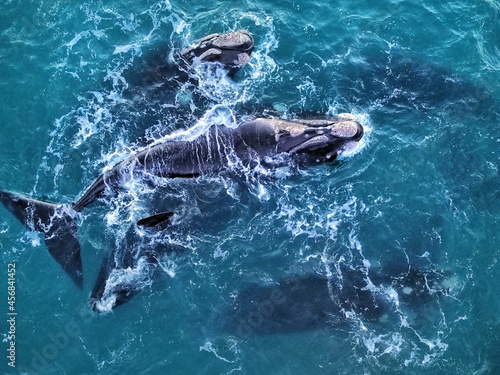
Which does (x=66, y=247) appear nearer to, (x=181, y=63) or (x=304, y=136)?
(x=181, y=63)

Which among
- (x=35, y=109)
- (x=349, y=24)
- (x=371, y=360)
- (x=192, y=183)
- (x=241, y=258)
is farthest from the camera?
(x=349, y=24)

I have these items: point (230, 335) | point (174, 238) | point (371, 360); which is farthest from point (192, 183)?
point (371, 360)

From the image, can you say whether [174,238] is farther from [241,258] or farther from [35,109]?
[35,109]

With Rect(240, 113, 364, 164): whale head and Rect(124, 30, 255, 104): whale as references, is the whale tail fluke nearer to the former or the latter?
Rect(124, 30, 255, 104): whale

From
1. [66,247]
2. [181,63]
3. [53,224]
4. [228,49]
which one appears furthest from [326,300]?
[181,63]

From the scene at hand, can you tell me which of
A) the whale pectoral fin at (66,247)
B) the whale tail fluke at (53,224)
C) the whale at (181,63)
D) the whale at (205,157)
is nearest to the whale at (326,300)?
the whale at (205,157)

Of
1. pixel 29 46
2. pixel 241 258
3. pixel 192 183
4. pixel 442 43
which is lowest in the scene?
pixel 241 258
